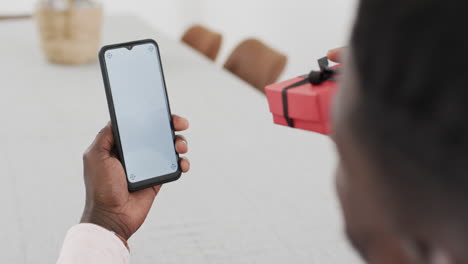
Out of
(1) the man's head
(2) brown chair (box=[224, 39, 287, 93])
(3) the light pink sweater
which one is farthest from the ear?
(2) brown chair (box=[224, 39, 287, 93])

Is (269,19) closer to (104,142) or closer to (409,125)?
(104,142)

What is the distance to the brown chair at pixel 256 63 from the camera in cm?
194

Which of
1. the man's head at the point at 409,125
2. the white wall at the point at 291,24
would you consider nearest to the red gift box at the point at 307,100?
the man's head at the point at 409,125

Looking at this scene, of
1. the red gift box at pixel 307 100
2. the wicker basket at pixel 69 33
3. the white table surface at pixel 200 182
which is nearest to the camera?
the red gift box at pixel 307 100

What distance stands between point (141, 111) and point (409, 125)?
0.65 meters

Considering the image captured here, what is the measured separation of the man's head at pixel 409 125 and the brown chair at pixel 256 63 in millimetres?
1581

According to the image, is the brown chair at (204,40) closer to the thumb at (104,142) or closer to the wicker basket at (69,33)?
the wicker basket at (69,33)

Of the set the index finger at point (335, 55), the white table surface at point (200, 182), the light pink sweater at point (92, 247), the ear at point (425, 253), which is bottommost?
the white table surface at point (200, 182)

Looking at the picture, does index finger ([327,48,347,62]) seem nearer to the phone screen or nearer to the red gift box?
the red gift box

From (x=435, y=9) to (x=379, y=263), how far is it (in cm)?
14

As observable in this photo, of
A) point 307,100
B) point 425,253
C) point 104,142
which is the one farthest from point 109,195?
point 425,253

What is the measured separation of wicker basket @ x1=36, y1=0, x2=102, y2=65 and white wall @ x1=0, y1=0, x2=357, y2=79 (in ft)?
3.39

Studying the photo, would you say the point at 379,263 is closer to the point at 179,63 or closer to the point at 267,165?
the point at 267,165

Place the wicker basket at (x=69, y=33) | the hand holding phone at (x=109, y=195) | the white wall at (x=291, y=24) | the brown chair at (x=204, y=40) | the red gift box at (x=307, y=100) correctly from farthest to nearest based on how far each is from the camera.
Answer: the white wall at (x=291, y=24)
the brown chair at (x=204, y=40)
the wicker basket at (x=69, y=33)
the hand holding phone at (x=109, y=195)
the red gift box at (x=307, y=100)
